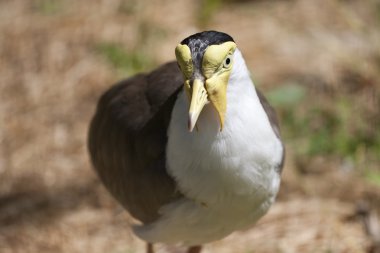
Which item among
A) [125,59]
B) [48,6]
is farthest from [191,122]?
[48,6]

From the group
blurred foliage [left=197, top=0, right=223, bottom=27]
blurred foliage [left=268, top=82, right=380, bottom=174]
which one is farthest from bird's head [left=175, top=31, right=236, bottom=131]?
blurred foliage [left=197, top=0, right=223, bottom=27]

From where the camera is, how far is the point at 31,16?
7.52 meters

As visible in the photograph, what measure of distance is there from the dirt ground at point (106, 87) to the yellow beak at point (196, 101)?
1.98 m

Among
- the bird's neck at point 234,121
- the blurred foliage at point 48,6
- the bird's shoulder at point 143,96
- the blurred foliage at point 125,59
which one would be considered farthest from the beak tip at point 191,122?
the blurred foliage at point 48,6

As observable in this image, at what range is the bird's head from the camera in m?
3.26

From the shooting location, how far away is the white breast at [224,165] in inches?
139

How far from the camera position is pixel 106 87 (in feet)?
21.5

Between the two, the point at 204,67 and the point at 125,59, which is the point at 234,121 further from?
the point at 125,59

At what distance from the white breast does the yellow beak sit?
203 mm

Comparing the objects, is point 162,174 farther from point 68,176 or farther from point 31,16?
point 31,16

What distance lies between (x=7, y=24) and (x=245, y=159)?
4.42m

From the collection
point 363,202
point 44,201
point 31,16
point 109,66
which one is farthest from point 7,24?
point 363,202

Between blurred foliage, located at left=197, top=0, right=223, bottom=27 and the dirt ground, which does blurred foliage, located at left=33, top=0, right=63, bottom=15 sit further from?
blurred foliage, located at left=197, top=0, right=223, bottom=27

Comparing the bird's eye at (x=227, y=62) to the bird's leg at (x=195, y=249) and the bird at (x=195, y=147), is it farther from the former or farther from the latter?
the bird's leg at (x=195, y=249)
